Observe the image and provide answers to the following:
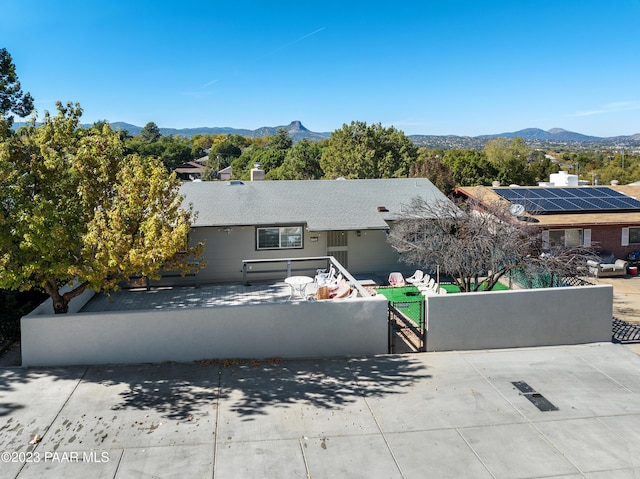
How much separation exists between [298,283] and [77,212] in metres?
6.44

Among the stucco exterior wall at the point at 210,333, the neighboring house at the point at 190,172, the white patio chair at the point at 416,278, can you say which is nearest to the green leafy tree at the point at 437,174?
the white patio chair at the point at 416,278

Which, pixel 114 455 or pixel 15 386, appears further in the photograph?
pixel 15 386

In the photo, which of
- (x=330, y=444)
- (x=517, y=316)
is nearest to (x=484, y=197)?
(x=517, y=316)

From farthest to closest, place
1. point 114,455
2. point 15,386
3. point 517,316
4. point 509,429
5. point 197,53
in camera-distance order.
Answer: point 197,53, point 517,316, point 15,386, point 509,429, point 114,455

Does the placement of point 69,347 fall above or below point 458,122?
below

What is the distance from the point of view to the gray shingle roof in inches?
701

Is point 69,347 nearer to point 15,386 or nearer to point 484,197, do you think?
point 15,386

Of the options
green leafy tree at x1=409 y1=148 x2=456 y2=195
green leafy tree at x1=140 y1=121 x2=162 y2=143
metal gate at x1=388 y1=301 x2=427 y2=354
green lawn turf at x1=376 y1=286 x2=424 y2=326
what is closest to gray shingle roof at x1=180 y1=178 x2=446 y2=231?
green lawn turf at x1=376 y1=286 x2=424 y2=326

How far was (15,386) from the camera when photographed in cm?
954

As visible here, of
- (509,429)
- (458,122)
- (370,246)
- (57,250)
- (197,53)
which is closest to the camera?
(509,429)

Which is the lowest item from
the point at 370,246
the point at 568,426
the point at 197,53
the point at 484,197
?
the point at 568,426

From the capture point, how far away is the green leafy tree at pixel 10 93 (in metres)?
17.6

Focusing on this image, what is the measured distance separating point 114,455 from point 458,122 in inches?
2453

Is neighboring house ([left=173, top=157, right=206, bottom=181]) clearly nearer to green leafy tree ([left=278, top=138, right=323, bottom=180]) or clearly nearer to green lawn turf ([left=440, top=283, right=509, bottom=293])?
green leafy tree ([left=278, top=138, right=323, bottom=180])
